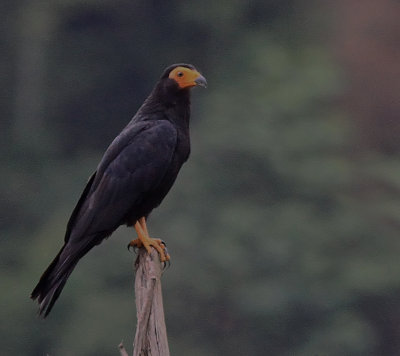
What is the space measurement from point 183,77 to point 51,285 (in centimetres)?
170

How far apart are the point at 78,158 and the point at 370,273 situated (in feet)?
23.7

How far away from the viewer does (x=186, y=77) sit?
752 cm

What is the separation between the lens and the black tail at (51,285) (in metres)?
6.24

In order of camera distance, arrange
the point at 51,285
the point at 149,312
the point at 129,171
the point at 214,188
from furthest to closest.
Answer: the point at 214,188
the point at 129,171
the point at 51,285
the point at 149,312

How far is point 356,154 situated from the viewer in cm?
2441

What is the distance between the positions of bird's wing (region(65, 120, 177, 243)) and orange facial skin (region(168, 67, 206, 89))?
0.92 ft

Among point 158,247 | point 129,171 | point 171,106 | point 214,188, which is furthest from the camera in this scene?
point 214,188

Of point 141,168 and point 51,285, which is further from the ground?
point 141,168

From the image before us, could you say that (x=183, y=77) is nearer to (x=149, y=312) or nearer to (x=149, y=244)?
(x=149, y=244)

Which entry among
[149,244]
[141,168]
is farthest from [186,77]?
[149,244]

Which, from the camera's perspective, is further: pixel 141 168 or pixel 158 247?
pixel 141 168

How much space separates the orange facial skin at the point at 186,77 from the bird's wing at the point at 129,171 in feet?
0.92

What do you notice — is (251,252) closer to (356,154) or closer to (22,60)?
(356,154)

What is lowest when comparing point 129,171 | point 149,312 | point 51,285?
point 149,312
